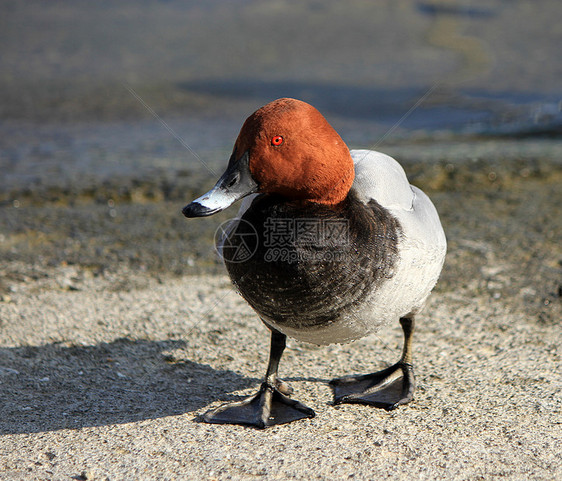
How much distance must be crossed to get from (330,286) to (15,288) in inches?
95.1

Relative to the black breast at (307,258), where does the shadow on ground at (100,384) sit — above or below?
below

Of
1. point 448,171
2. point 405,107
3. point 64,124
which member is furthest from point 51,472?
point 405,107

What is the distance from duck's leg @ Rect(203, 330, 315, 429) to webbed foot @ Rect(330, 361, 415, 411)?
0.79ft

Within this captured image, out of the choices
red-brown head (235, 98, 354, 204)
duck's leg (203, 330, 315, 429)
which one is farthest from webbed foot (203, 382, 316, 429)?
red-brown head (235, 98, 354, 204)

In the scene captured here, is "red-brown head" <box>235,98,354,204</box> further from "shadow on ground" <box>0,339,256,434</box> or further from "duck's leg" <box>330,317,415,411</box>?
"shadow on ground" <box>0,339,256,434</box>

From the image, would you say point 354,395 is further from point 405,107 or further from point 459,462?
point 405,107

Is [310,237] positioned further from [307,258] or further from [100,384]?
[100,384]

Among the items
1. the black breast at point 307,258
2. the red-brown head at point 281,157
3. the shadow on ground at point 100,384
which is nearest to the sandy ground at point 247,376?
the shadow on ground at point 100,384

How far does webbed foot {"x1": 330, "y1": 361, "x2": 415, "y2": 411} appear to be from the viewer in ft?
9.87

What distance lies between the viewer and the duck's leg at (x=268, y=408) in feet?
9.27

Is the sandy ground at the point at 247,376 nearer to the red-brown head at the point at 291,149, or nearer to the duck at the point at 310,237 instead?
the duck at the point at 310,237

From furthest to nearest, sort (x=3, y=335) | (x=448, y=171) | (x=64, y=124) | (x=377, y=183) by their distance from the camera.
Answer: (x=64, y=124)
(x=448, y=171)
(x=3, y=335)
(x=377, y=183)

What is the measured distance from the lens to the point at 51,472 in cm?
243

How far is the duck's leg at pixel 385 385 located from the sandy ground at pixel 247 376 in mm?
58
